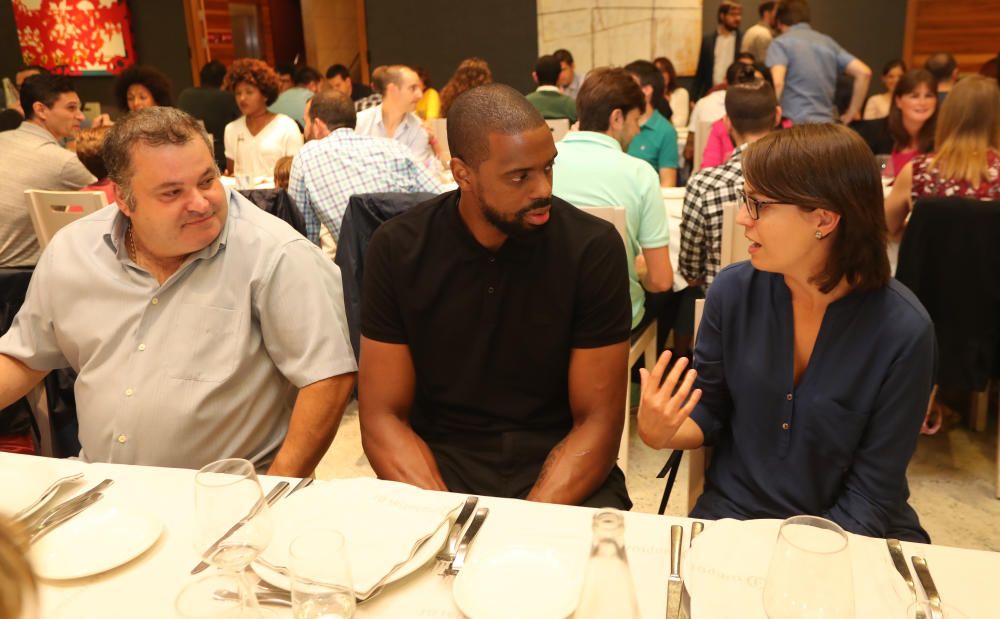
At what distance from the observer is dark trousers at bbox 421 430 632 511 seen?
1865 millimetres

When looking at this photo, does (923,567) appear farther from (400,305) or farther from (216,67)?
(216,67)

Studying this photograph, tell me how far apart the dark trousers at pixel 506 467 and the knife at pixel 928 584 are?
2.66 ft

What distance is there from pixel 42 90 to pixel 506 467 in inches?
155

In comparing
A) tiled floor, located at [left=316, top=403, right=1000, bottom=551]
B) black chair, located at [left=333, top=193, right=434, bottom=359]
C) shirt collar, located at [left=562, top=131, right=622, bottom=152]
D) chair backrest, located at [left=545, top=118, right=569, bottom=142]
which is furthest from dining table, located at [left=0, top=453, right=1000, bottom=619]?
chair backrest, located at [left=545, top=118, right=569, bottom=142]

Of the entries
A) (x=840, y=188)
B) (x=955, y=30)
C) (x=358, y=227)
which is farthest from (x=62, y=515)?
(x=955, y=30)

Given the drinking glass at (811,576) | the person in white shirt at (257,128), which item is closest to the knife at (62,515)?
the drinking glass at (811,576)

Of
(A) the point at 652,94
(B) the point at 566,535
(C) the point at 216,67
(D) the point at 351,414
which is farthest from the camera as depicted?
(C) the point at 216,67

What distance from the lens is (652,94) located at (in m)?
5.46

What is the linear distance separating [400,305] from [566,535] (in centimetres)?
81

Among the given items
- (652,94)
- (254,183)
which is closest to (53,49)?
(254,183)

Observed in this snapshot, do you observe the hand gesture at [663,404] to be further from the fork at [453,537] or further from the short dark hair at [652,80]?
the short dark hair at [652,80]

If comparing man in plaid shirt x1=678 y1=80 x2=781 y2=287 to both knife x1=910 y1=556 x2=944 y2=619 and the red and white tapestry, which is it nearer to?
knife x1=910 y1=556 x2=944 y2=619

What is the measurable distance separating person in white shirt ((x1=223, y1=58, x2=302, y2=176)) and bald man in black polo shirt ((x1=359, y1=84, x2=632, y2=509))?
3675 millimetres

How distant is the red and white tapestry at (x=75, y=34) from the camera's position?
922 cm
